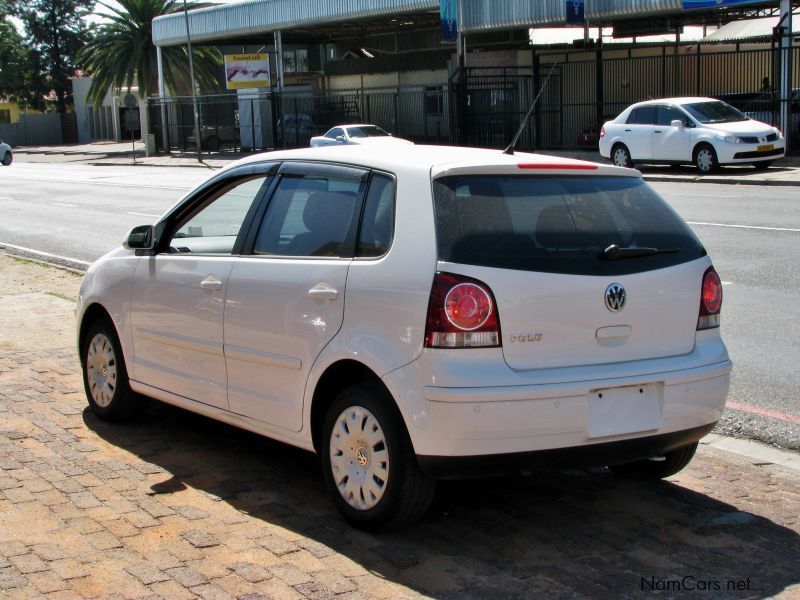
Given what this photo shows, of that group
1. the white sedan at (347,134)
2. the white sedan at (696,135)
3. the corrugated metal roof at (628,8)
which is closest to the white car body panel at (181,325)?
the white sedan at (696,135)

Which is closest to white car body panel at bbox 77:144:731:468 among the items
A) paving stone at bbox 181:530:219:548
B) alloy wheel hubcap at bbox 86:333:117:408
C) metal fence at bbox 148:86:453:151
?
paving stone at bbox 181:530:219:548

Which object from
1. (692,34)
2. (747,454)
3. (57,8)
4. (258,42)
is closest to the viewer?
(747,454)

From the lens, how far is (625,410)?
4504 millimetres

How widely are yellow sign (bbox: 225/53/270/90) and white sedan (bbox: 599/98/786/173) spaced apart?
23.5 metres

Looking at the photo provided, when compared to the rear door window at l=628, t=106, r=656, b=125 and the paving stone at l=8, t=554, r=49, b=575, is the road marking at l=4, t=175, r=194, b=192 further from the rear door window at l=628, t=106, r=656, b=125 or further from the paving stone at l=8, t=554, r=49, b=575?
the paving stone at l=8, t=554, r=49, b=575

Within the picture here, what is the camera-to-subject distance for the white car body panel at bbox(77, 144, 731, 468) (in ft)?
14.1

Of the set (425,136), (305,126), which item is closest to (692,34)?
(425,136)

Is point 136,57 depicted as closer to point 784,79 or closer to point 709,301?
point 784,79

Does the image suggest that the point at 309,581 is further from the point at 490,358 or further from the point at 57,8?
the point at 57,8

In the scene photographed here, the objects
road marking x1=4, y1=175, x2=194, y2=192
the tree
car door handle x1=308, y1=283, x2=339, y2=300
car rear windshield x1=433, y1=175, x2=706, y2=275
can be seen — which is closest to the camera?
car rear windshield x1=433, y1=175, x2=706, y2=275

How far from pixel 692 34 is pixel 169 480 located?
147 ft

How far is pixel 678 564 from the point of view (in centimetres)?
429

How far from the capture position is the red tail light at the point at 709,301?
481 cm

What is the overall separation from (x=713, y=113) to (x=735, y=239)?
12086mm
